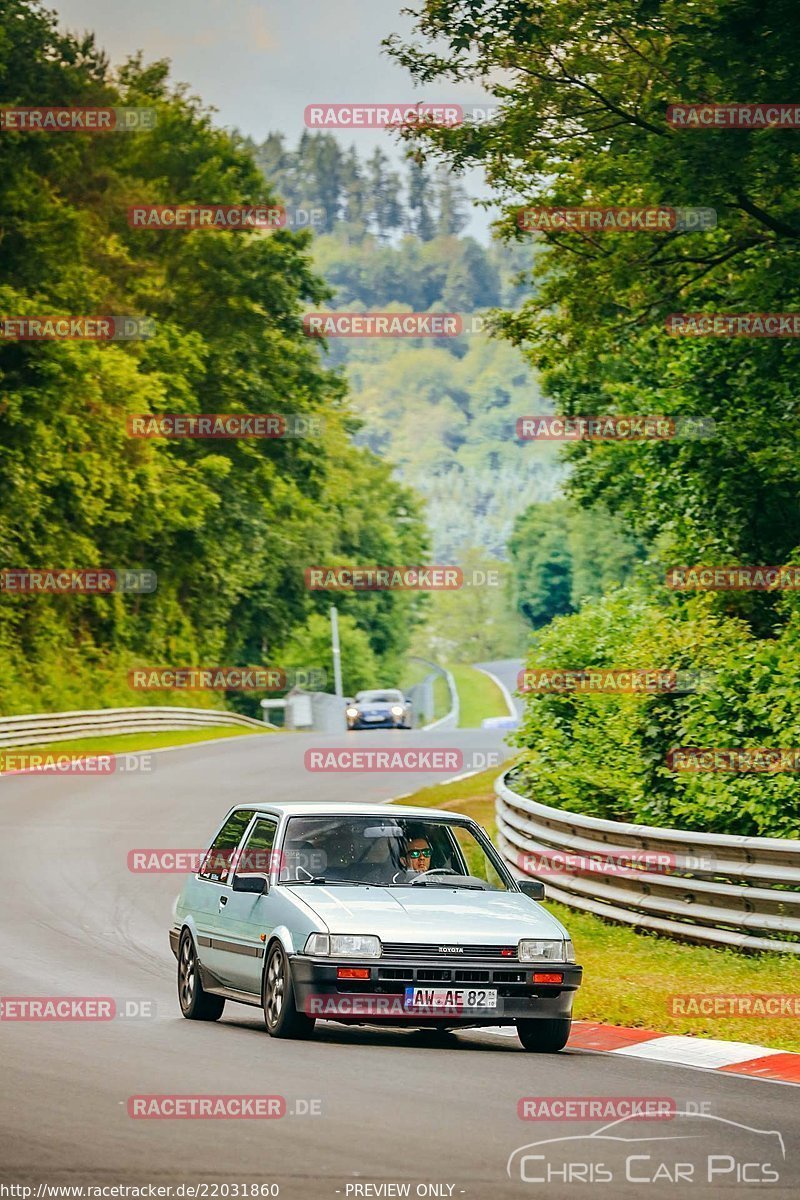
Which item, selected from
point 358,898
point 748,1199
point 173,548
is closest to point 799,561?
point 358,898

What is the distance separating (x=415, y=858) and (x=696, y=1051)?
2.16 m

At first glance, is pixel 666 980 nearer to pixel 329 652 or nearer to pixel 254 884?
pixel 254 884

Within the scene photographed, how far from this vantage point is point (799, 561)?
1956 centimetres

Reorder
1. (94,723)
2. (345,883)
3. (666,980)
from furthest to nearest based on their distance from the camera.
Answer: (94,723), (666,980), (345,883)

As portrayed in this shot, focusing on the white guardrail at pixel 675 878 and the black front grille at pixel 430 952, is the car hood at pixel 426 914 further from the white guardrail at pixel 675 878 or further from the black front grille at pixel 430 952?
the white guardrail at pixel 675 878

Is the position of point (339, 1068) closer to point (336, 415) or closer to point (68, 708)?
point (68, 708)

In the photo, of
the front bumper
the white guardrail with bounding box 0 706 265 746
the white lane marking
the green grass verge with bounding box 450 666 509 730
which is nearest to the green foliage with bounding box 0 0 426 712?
the white guardrail with bounding box 0 706 265 746

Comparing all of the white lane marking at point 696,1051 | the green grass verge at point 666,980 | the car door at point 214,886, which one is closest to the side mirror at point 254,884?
the car door at point 214,886

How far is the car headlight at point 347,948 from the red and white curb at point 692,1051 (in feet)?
5.42

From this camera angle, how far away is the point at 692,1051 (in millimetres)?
10898

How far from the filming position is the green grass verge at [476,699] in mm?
131000

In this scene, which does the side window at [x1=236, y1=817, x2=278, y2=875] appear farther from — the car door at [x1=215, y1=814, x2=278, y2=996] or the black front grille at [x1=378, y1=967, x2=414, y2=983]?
the black front grille at [x1=378, y1=967, x2=414, y2=983]

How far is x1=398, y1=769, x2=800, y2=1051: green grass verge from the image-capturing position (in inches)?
463

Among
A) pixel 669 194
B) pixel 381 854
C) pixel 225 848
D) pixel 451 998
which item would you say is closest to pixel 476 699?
pixel 669 194
